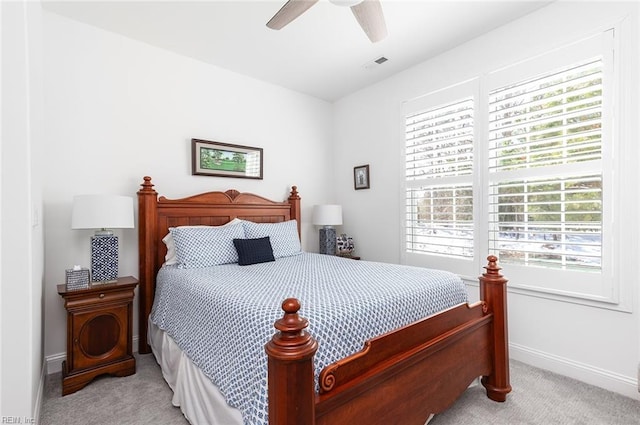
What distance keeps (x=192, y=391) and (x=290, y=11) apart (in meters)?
2.37

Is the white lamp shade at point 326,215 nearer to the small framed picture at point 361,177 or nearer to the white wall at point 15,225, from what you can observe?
the small framed picture at point 361,177

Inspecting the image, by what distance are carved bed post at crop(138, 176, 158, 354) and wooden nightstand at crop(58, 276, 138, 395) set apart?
31cm

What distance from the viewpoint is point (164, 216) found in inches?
116

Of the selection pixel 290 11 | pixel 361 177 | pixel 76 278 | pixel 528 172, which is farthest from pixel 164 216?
pixel 528 172

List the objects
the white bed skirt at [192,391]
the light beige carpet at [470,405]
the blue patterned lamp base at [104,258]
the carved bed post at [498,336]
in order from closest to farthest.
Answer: the white bed skirt at [192,391] < the light beige carpet at [470,405] < the carved bed post at [498,336] < the blue patterned lamp base at [104,258]

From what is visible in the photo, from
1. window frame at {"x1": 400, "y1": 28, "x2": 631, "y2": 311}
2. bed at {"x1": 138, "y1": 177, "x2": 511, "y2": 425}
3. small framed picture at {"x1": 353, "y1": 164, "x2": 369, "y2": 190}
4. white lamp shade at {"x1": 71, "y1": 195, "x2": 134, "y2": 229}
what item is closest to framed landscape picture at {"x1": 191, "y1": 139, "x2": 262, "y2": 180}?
white lamp shade at {"x1": 71, "y1": 195, "x2": 134, "y2": 229}

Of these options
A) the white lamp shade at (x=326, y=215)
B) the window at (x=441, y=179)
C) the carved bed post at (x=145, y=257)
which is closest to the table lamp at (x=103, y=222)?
the carved bed post at (x=145, y=257)

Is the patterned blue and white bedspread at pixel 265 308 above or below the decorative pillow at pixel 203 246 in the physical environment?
below

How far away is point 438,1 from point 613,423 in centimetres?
301

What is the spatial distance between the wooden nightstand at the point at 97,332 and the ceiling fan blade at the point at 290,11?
2.21m

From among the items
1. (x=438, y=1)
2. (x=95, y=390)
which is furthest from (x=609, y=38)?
(x=95, y=390)

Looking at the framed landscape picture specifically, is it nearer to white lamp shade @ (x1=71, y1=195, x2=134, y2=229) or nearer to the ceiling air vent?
white lamp shade @ (x1=71, y1=195, x2=134, y2=229)

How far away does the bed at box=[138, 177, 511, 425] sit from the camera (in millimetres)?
1024

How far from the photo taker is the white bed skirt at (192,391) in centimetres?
149
